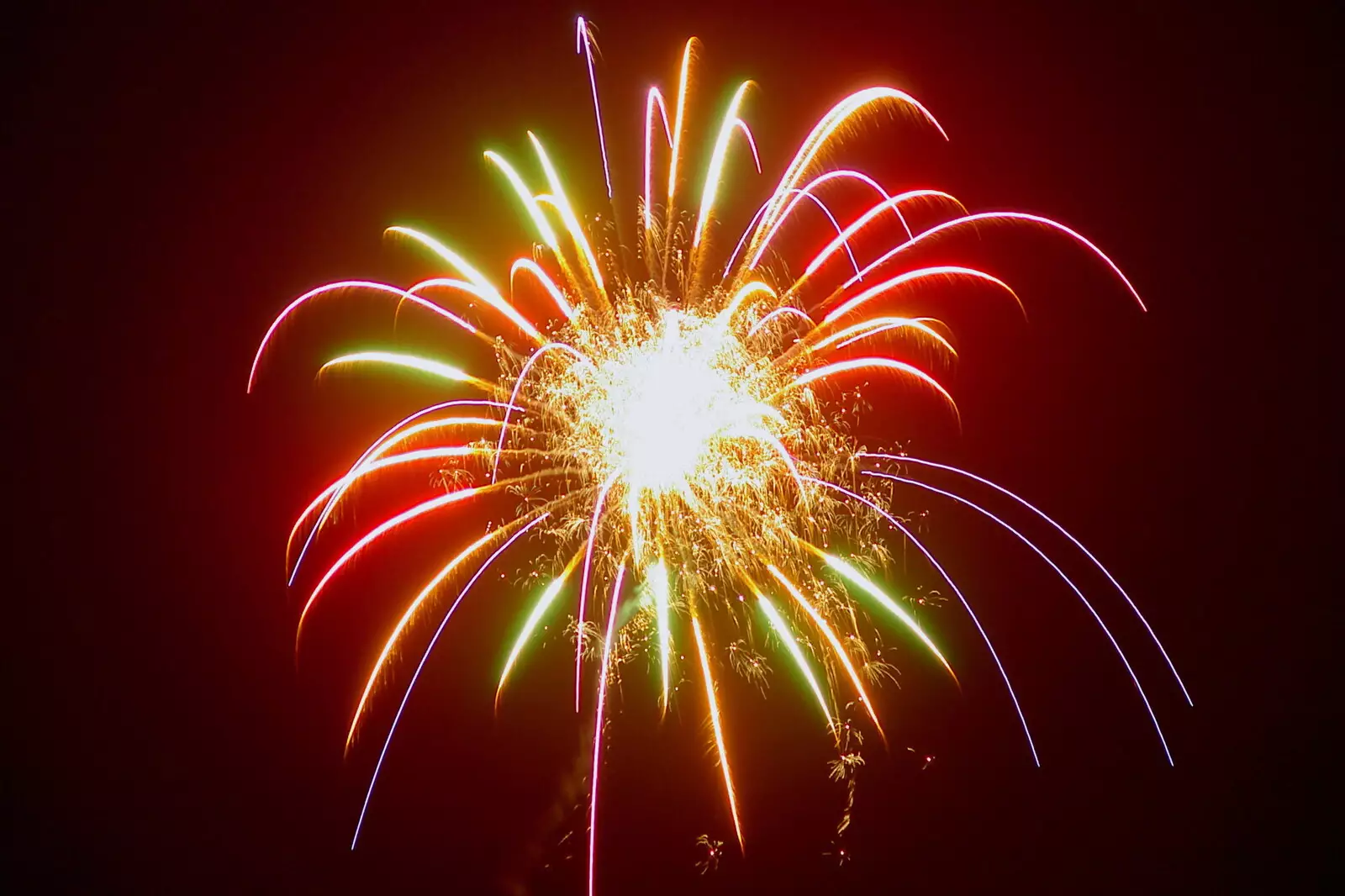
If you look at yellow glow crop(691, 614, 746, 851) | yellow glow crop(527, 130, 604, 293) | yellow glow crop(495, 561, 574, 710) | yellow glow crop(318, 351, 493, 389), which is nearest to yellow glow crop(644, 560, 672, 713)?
→ yellow glow crop(691, 614, 746, 851)

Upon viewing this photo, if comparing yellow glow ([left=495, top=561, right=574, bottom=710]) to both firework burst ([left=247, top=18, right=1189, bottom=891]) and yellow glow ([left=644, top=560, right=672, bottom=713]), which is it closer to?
firework burst ([left=247, top=18, right=1189, bottom=891])

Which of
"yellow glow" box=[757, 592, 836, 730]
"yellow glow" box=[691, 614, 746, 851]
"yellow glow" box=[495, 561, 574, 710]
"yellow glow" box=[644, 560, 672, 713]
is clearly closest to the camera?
"yellow glow" box=[691, 614, 746, 851]

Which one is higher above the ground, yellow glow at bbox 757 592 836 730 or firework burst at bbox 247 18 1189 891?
firework burst at bbox 247 18 1189 891

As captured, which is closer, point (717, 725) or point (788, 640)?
point (717, 725)

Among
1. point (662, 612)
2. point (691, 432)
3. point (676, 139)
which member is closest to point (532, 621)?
point (662, 612)

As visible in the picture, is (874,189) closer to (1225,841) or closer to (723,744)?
(723,744)

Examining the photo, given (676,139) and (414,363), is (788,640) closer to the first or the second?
(414,363)

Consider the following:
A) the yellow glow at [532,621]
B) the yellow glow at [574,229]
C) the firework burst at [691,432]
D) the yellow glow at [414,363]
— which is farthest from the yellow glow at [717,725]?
the yellow glow at [574,229]

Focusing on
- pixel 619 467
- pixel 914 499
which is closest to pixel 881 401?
pixel 914 499
